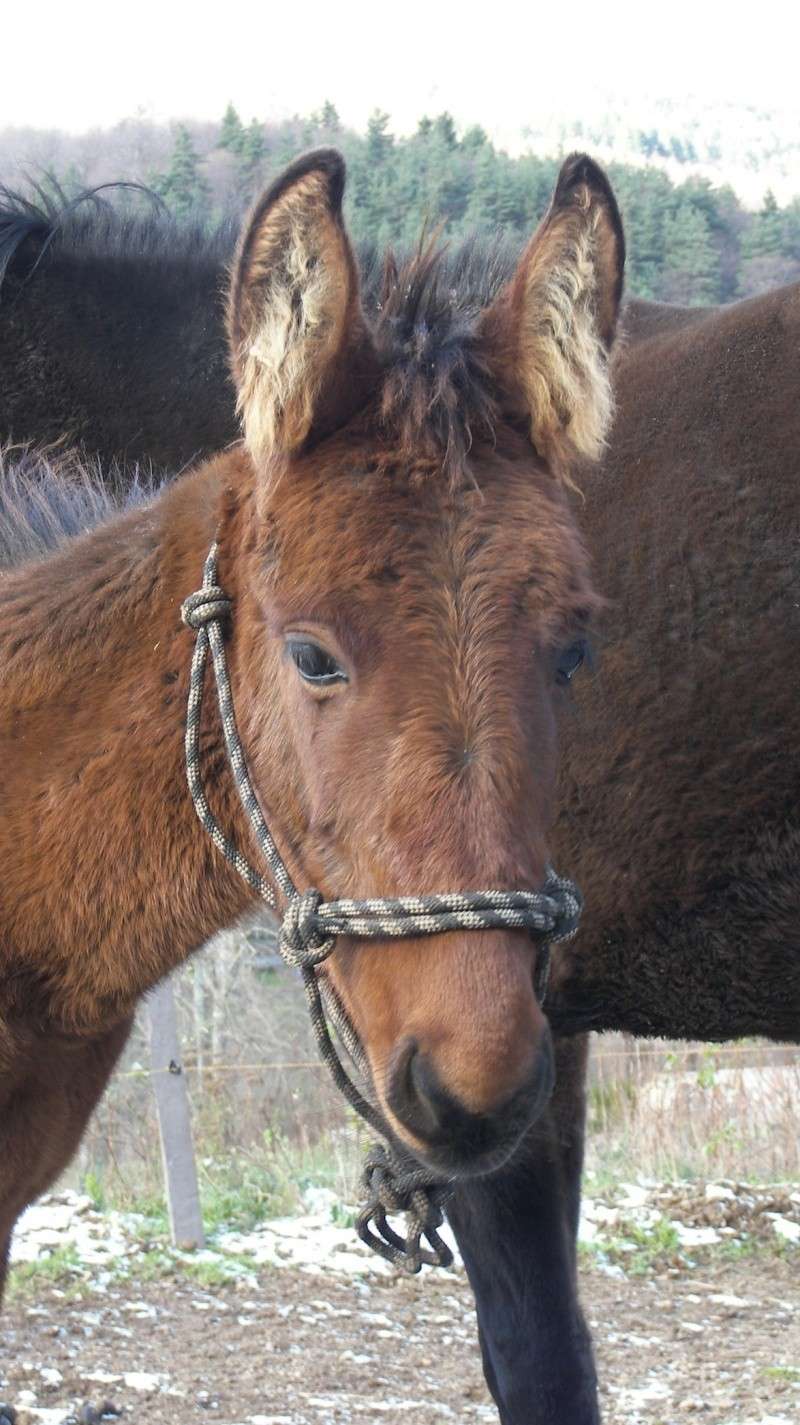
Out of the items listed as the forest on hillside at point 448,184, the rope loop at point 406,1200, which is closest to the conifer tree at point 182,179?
the forest on hillside at point 448,184

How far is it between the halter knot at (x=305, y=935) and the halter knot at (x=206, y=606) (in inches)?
22.1

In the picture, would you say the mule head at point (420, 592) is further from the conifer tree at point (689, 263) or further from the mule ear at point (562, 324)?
the conifer tree at point (689, 263)

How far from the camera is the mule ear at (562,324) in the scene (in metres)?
2.50

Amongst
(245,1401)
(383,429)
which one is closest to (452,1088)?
(383,429)

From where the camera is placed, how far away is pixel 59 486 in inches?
130

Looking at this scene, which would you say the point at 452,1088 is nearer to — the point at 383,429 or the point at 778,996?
the point at 383,429

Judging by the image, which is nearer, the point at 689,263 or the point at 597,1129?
the point at 597,1129

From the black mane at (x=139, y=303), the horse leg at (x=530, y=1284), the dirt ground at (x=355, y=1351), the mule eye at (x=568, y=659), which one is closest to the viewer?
the mule eye at (x=568, y=659)

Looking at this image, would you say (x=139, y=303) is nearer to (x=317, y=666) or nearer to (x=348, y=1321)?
(x=317, y=666)

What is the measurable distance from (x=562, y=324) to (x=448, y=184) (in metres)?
10.1

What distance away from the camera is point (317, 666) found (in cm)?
226

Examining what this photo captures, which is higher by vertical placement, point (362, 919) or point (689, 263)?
point (689, 263)

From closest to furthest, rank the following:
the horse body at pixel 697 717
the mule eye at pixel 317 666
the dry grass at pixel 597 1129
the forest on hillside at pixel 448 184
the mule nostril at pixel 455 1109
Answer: the mule nostril at pixel 455 1109 → the mule eye at pixel 317 666 → the horse body at pixel 697 717 → the dry grass at pixel 597 1129 → the forest on hillside at pixel 448 184

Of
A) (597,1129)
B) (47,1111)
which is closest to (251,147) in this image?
(597,1129)
